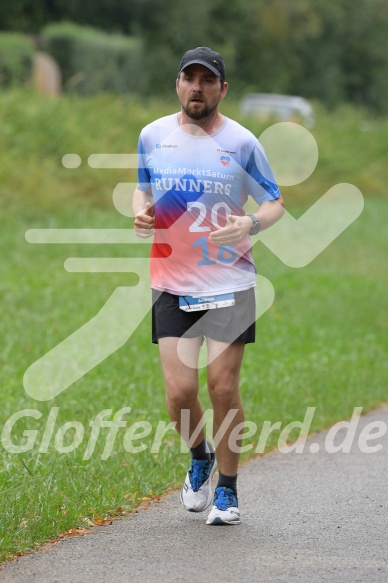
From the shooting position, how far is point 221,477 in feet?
21.2

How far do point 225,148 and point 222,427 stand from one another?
1338 millimetres

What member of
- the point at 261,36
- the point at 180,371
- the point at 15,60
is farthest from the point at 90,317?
the point at 261,36

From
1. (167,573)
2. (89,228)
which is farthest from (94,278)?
(167,573)

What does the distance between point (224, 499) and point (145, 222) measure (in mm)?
1397

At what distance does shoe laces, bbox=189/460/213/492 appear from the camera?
6.59m

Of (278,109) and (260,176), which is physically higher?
(278,109)

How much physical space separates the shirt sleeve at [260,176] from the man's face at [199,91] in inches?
11.9

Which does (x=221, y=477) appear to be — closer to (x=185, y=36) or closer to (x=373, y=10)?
(x=185, y=36)

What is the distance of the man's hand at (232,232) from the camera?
600 cm

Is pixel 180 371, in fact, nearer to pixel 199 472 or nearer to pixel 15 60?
pixel 199 472

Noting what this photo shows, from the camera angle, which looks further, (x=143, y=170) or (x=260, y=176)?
(x=143, y=170)

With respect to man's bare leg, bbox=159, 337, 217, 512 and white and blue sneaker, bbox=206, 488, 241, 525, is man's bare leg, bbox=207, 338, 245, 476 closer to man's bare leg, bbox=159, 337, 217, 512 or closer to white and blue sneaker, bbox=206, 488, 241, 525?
→ man's bare leg, bbox=159, 337, 217, 512

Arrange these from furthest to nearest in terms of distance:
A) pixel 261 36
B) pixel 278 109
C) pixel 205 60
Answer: pixel 261 36 → pixel 278 109 → pixel 205 60

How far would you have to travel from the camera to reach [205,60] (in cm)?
609
